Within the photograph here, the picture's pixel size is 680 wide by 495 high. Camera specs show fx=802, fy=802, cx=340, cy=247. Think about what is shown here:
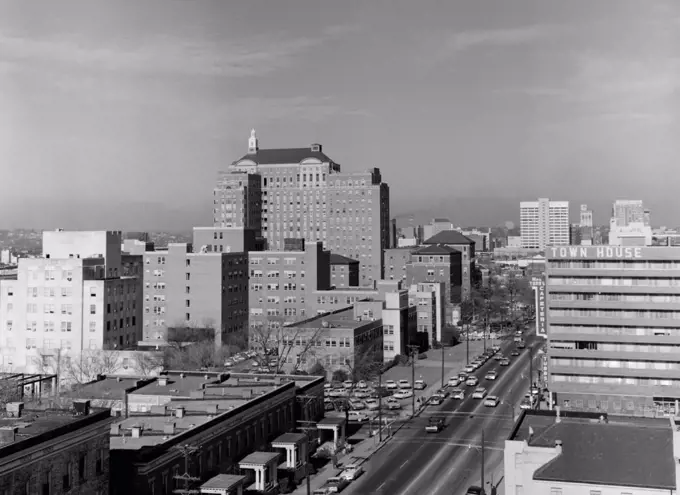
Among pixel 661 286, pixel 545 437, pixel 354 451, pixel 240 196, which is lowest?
pixel 354 451

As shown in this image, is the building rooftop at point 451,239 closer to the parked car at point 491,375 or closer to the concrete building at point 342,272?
the concrete building at point 342,272

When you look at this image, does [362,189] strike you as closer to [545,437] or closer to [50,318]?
[50,318]

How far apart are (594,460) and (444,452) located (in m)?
19.3

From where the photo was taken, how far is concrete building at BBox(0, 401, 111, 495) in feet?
100

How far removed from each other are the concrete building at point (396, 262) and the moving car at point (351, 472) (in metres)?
113

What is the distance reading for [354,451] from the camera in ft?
190

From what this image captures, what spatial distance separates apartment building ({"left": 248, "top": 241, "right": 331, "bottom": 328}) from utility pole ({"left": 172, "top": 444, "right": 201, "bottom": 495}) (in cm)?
8689

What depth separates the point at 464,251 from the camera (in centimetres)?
17800

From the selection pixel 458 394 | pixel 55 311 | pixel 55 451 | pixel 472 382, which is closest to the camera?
pixel 55 451

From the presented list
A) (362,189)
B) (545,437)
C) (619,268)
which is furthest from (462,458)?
(362,189)

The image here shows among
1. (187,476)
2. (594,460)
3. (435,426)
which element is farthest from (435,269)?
(187,476)

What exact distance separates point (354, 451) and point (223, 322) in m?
59.0

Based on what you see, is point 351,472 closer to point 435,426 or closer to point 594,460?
point 435,426

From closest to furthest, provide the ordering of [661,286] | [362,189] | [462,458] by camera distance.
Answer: [462,458], [661,286], [362,189]
